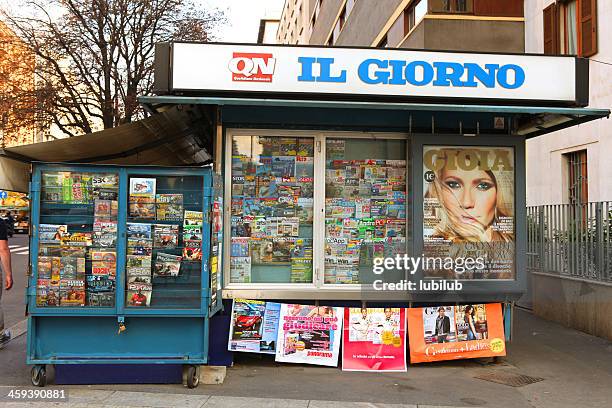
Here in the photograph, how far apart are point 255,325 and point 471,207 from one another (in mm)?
2851

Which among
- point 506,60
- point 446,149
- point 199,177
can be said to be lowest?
point 199,177

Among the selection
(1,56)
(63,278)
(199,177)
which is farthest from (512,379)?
(1,56)

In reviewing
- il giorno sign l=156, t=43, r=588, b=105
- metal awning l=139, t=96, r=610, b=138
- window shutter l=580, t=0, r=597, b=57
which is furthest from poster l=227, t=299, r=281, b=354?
window shutter l=580, t=0, r=597, b=57

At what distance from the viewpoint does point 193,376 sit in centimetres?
550

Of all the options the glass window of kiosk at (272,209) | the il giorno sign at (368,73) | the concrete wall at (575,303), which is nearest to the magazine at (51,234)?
the il giorno sign at (368,73)

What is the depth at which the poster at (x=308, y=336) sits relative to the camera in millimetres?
6256

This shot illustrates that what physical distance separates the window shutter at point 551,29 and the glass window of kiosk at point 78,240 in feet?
35.7

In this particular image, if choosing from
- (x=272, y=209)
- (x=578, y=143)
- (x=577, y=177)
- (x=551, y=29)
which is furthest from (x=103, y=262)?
(x=551, y=29)

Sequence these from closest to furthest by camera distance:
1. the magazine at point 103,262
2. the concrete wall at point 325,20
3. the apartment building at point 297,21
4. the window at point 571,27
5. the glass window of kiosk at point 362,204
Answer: the magazine at point 103,262 → the glass window of kiosk at point 362,204 → the window at point 571,27 → the concrete wall at point 325,20 → the apartment building at point 297,21

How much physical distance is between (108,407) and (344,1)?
23977 mm

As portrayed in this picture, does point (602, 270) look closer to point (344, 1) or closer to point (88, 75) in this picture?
point (88, 75)

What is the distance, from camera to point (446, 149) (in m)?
6.56

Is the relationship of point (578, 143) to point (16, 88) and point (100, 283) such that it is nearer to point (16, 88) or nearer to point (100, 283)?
point (100, 283)

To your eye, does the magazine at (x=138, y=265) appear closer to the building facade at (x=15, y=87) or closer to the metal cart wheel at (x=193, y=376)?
the metal cart wheel at (x=193, y=376)
